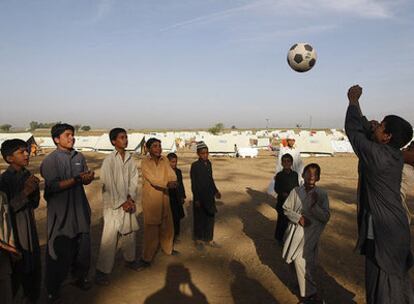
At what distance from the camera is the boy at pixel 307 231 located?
3.92m

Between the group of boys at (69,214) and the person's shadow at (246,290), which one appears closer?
the group of boys at (69,214)

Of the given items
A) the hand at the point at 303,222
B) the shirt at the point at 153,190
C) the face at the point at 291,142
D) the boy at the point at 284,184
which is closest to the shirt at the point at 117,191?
the shirt at the point at 153,190

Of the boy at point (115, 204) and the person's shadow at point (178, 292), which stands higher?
the boy at point (115, 204)

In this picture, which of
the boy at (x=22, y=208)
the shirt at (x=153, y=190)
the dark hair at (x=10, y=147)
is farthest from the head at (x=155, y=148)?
the dark hair at (x=10, y=147)

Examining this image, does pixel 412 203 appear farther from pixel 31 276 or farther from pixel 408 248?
pixel 31 276

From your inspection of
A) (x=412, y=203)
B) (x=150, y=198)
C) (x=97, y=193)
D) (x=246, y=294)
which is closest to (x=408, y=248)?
(x=246, y=294)

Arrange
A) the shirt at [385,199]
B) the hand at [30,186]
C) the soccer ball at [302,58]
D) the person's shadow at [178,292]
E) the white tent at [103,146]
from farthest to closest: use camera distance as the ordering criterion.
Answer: the white tent at [103,146] → the soccer ball at [302,58] → the person's shadow at [178,292] → the hand at [30,186] → the shirt at [385,199]

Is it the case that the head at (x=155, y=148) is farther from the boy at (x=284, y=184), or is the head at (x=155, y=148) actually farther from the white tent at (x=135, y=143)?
the white tent at (x=135, y=143)

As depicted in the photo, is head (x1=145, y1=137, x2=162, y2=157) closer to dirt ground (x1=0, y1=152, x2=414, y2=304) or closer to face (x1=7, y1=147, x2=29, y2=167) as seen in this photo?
dirt ground (x1=0, y1=152, x2=414, y2=304)

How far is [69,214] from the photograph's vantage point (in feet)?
13.2

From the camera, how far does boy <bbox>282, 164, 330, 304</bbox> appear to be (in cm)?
392

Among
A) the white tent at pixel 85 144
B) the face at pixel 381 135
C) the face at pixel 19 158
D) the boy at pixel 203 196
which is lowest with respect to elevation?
the white tent at pixel 85 144

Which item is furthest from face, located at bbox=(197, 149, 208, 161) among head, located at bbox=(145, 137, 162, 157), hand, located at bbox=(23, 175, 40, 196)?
hand, located at bbox=(23, 175, 40, 196)

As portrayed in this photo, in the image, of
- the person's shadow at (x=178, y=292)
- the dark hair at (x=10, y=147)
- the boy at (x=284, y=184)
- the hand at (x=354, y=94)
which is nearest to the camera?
the hand at (x=354, y=94)
